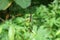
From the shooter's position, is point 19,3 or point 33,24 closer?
point 19,3

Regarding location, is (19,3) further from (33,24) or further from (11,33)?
(33,24)

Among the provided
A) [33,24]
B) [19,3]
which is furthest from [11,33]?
[33,24]

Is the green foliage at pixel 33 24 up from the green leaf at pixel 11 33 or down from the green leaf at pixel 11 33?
up

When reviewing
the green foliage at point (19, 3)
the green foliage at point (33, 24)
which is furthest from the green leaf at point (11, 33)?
the green foliage at point (19, 3)

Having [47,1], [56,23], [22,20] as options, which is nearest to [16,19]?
[22,20]

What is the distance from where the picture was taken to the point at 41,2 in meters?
2.70

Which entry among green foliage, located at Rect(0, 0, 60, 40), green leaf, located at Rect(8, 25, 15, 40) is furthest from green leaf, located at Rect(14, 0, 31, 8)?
green leaf, located at Rect(8, 25, 15, 40)

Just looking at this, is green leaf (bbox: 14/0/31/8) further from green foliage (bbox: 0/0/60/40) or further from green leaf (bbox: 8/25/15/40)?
green leaf (bbox: 8/25/15/40)

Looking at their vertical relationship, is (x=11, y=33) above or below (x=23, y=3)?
below

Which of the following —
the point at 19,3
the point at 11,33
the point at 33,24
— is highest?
the point at 19,3

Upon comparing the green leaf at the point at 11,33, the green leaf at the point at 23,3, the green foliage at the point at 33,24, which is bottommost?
the green leaf at the point at 11,33

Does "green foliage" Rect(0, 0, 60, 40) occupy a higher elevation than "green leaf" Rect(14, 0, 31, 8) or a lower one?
lower

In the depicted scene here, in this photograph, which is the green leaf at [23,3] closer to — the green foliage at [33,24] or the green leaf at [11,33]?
the green foliage at [33,24]

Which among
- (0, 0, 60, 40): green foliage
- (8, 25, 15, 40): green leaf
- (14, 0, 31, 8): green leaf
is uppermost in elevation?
(14, 0, 31, 8): green leaf
